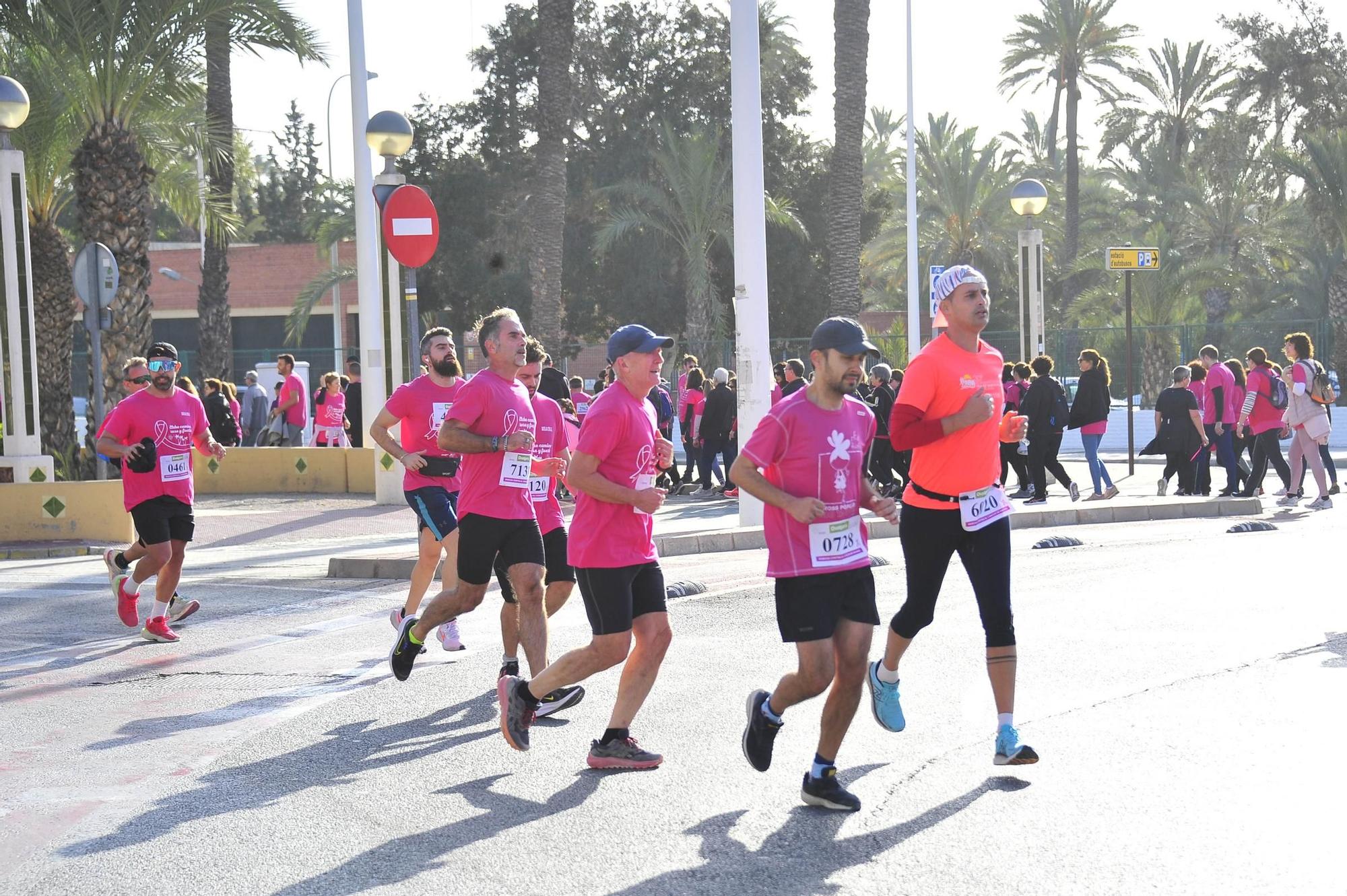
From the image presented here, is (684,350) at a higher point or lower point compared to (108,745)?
higher

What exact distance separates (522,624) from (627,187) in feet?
108

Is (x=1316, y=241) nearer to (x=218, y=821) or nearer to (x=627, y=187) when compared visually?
(x=627, y=187)

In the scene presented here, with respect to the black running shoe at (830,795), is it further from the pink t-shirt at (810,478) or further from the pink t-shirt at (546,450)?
the pink t-shirt at (546,450)

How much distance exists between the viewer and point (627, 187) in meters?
39.1

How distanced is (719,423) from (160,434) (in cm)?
1161

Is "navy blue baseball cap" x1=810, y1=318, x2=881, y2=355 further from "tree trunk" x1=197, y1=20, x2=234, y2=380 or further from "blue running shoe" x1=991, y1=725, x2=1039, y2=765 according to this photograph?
"tree trunk" x1=197, y1=20, x2=234, y2=380

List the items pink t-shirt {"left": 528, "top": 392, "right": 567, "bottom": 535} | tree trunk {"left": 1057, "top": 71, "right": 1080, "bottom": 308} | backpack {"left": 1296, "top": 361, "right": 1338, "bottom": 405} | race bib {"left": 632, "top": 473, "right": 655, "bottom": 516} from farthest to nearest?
tree trunk {"left": 1057, "top": 71, "right": 1080, "bottom": 308}
backpack {"left": 1296, "top": 361, "right": 1338, "bottom": 405}
pink t-shirt {"left": 528, "top": 392, "right": 567, "bottom": 535}
race bib {"left": 632, "top": 473, "right": 655, "bottom": 516}

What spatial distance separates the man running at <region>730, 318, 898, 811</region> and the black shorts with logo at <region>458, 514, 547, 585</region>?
176 centimetres

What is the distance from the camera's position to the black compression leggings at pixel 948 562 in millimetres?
6035

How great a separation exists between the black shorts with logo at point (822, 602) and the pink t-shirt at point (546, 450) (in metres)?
2.44

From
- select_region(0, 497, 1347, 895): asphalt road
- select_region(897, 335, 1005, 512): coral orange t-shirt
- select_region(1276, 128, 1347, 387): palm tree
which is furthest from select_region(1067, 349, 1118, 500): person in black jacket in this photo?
select_region(1276, 128, 1347, 387): palm tree

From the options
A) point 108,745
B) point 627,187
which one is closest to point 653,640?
point 108,745

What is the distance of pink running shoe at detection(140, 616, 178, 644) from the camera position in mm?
10023

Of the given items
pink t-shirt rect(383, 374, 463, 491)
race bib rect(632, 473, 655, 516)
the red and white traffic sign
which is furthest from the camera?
the red and white traffic sign
